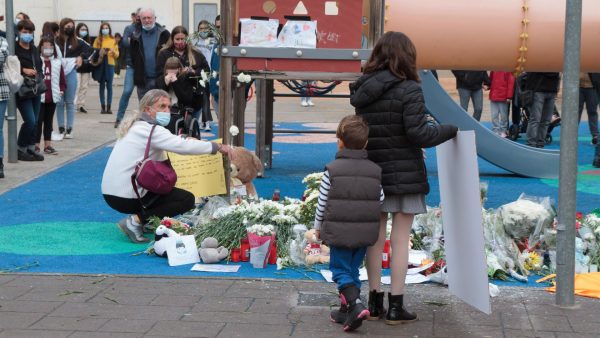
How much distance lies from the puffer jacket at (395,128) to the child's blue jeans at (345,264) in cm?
43

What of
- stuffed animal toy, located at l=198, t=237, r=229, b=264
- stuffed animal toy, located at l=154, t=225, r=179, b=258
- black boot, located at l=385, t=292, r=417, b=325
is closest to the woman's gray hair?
stuffed animal toy, located at l=154, t=225, r=179, b=258

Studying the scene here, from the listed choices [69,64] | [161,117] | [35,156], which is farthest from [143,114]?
[69,64]

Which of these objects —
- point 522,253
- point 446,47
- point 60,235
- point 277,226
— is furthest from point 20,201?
point 522,253

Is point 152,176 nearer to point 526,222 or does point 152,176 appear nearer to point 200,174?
point 200,174

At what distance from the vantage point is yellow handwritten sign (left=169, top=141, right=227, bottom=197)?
915cm

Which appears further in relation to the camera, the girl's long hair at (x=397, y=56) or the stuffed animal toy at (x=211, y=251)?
the stuffed animal toy at (x=211, y=251)

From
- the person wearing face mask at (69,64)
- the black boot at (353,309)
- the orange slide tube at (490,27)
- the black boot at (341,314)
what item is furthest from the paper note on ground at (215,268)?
the person wearing face mask at (69,64)

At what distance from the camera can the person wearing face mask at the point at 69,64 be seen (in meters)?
14.9

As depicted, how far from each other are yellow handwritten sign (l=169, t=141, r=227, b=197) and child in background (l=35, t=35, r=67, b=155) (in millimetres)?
4629

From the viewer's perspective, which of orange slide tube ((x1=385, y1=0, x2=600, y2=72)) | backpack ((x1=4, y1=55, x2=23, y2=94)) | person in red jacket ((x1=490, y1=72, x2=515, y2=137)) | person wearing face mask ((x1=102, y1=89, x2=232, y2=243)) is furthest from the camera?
person in red jacket ((x1=490, y1=72, x2=515, y2=137))

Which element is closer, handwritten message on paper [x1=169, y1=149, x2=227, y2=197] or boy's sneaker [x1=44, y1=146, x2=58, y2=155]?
handwritten message on paper [x1=169, y1=149, x2=227, y2=197]

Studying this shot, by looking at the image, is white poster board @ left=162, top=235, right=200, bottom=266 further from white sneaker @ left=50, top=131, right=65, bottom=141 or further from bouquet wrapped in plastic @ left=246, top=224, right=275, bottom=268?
white sneaker @ left=50, top=131, right=65, bottom=141

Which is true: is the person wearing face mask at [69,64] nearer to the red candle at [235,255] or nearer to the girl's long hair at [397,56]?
the red candle at [235,255]

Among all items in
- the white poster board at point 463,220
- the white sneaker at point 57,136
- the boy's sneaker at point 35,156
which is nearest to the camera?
the white poster board at point 463,220
